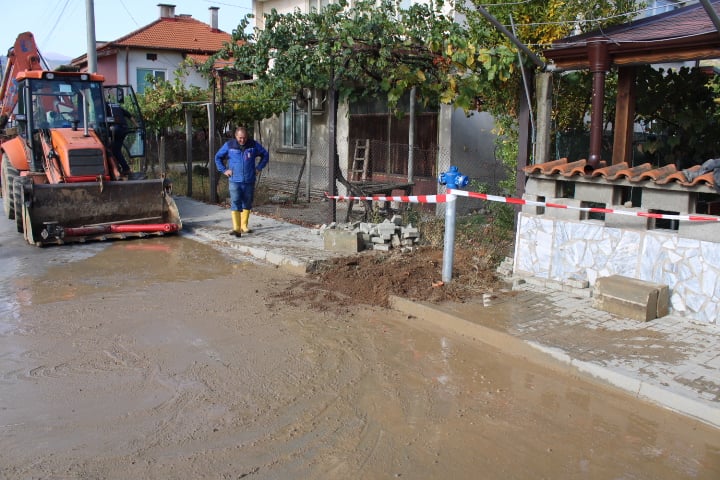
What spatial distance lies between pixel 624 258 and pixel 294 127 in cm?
1496

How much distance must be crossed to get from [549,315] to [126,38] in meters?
32.8

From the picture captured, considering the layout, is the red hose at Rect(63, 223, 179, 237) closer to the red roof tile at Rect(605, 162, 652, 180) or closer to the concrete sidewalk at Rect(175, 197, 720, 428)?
the concrete sidewalk at Rect(175, 197, 720, 428)

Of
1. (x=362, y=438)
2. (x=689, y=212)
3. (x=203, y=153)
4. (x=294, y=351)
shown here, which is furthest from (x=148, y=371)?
(x=203, y=153)

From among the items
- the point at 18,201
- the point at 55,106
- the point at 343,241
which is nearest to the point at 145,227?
the point at 18,201

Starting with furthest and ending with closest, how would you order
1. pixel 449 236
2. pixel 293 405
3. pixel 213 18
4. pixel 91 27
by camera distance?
1. pixel 213 18
2. pixel 91 27
3. pixel 449 236
4. pixel 293 405

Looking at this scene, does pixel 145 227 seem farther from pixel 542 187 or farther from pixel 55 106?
pixel 542 187

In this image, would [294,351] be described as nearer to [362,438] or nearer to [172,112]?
[362,438]

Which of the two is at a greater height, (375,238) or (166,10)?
(166,10)

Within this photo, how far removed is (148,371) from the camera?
5504mm

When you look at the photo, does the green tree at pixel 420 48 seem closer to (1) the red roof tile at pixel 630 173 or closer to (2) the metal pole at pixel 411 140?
(1) the red roof tile at pixel 630 173

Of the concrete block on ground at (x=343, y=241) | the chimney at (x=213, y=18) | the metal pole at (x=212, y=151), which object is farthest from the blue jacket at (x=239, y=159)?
the chimney at (x=213, y=18)

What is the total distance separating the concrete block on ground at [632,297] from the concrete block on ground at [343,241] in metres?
3.76

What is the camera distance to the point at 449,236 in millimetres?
7598

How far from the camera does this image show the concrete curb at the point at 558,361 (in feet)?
15.6
